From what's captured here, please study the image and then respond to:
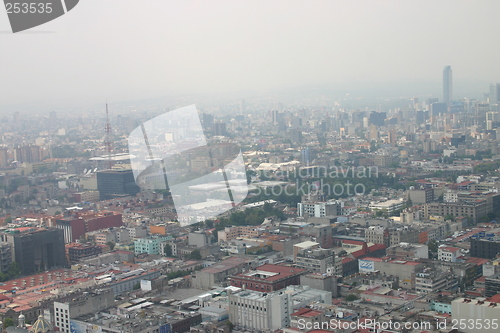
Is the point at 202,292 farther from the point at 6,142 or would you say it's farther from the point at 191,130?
the point at 6,142

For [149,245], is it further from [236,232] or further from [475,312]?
[475,312]

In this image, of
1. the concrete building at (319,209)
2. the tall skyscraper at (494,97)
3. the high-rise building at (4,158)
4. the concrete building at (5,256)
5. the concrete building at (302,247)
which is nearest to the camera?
the concrete building at (302,247)

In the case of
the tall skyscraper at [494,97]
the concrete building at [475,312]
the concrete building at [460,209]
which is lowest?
the concrete building at [460,209]

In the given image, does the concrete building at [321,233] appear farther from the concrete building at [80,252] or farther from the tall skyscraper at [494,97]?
the tall skyscraper at [494,97]

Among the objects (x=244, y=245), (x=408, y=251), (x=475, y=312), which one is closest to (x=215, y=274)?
(x=244, y=245)

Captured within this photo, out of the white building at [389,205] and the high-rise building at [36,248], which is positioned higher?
the high-rise building at [36,248]

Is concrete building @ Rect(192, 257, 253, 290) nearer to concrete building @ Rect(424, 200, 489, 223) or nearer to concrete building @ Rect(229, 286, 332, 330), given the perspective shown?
concrete building @ Rect(229, 286, 332, 330)

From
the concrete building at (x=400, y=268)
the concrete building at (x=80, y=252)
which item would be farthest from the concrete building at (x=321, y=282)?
the concrete building at (x=80, y=252)
